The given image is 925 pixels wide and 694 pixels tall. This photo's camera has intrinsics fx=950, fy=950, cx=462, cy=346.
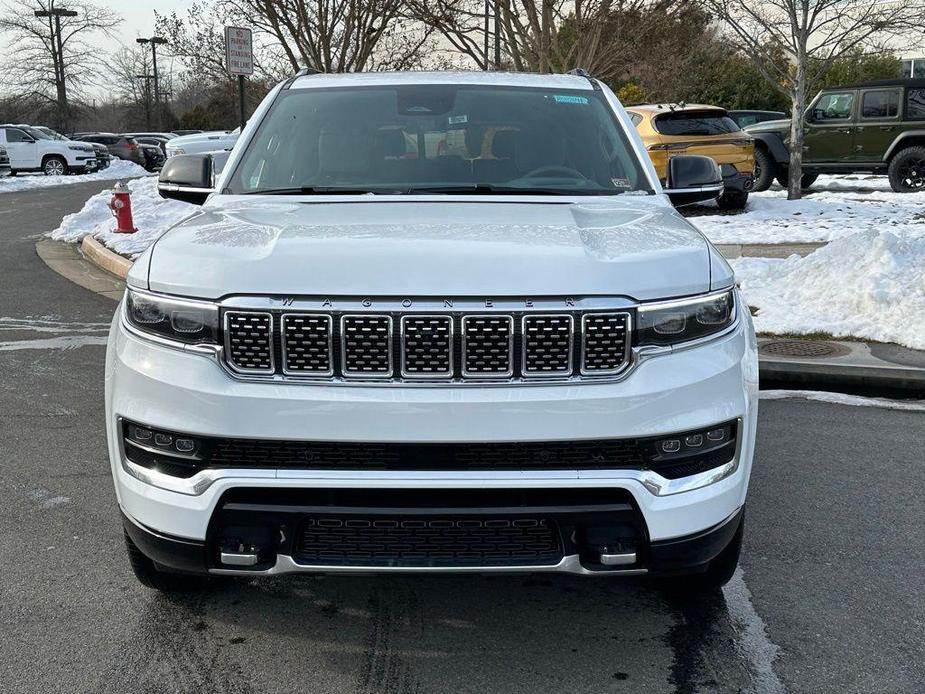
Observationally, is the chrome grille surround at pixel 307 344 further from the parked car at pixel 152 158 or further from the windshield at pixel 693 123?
the parked car at pixel 152 158

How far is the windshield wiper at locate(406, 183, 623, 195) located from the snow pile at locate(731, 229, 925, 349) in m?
4.04

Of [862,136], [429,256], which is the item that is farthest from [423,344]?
[862,136]

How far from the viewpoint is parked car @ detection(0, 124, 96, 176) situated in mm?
32281

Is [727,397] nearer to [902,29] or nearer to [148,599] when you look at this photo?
[148,599]

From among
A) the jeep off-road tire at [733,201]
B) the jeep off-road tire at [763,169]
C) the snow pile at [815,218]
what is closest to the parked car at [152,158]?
the jeep off-road tire at [763,169]

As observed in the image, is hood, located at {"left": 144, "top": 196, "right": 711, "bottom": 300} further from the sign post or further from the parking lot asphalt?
the sign post

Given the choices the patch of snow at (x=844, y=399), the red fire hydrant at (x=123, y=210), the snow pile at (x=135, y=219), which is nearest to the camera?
the patch of snow at (x=844, y=399)

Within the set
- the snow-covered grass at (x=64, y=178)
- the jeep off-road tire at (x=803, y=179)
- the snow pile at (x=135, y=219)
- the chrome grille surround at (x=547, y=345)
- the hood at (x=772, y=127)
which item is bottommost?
the snow-covered grass at (x=64, y=178)

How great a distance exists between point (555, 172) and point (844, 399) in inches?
123

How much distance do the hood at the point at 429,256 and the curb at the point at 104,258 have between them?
8.09 m

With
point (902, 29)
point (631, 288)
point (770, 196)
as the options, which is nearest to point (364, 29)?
point (770, 196)

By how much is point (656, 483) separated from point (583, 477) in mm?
219

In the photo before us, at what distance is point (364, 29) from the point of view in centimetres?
1828

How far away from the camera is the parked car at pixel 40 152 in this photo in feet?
106
